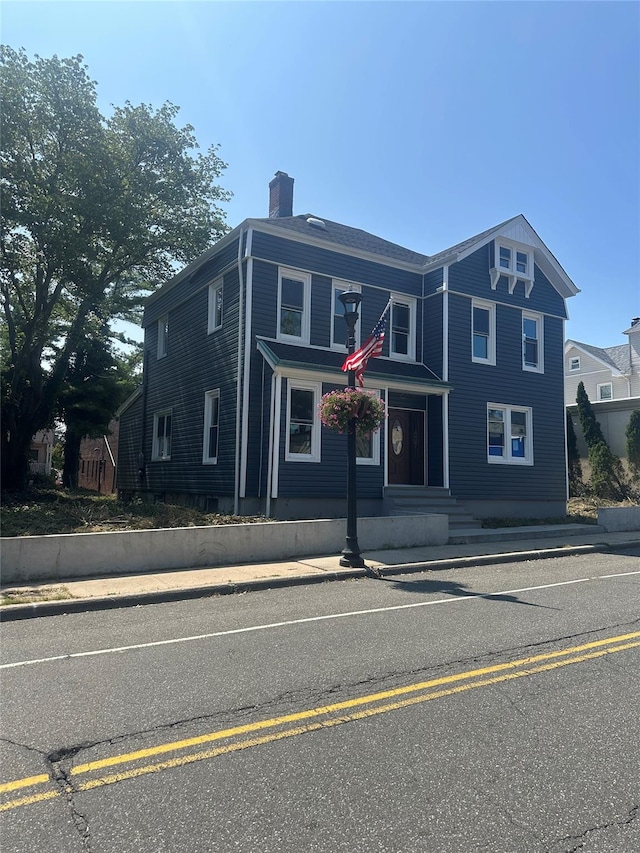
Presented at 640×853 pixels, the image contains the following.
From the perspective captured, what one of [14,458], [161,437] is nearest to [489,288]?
[161,437]

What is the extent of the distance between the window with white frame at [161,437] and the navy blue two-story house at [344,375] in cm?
10

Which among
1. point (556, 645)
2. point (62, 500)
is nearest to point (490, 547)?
point (556, 645)

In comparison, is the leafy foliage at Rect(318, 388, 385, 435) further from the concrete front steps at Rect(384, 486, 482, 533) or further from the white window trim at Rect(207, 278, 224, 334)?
the white window trim at Rect(207, 278, 224, 334)

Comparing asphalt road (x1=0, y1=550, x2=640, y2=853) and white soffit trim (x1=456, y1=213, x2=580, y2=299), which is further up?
white soffit trim (x1=456, y1=213, x2=580, y2=299)

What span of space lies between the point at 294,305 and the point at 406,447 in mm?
5386

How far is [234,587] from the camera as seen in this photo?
9.66 m

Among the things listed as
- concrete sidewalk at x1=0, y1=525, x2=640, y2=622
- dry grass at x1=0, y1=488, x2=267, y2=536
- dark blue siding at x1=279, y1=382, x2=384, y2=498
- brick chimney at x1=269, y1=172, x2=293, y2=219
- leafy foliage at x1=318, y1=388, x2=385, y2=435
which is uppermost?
brick chimney at x1=269, y1=172, x2=293, y2=219

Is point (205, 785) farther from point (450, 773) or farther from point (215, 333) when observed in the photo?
point (215, 333)

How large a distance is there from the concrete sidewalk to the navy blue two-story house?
126 inches

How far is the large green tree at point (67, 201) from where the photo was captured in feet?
61.5

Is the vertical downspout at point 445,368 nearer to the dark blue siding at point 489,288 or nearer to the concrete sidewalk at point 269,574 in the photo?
the dark blue siding at point 489,288

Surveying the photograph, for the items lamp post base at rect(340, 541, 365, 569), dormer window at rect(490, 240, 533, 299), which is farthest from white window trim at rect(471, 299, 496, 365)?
lamp post base at rect(340, 541, 365, 569)

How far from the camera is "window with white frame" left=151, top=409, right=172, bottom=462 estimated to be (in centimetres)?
2141

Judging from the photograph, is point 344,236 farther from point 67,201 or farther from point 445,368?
point 67,201
